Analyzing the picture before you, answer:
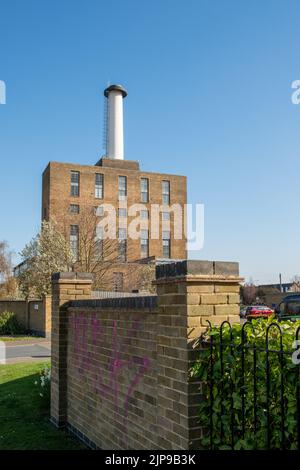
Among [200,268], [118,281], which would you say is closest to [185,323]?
[200,268]

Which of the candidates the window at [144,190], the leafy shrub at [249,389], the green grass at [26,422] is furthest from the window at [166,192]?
the leafy shrub at [249,389]

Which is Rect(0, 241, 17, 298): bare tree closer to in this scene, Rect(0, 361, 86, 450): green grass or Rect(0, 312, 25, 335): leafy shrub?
Rect(0, 312, 25, 335): leafy shrub

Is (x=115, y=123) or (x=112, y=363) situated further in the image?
(x=115, y=123)

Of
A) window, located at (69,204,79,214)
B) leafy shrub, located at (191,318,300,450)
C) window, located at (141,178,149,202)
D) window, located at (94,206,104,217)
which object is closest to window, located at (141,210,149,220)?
window, located at (141,178,149,202)

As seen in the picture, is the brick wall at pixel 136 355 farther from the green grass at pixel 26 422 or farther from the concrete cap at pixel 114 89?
the concrete cap at pixel 114 89

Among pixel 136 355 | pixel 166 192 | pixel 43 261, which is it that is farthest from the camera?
pixel 166 192

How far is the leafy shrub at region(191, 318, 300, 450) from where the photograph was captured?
3.09m

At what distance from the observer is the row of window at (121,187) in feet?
158

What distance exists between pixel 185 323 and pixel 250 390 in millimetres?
757

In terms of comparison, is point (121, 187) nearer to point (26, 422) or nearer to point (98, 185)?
point (98, 185)

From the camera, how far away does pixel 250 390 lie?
3408 millimetres

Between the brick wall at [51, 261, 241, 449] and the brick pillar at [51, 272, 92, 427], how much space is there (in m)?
0.02
